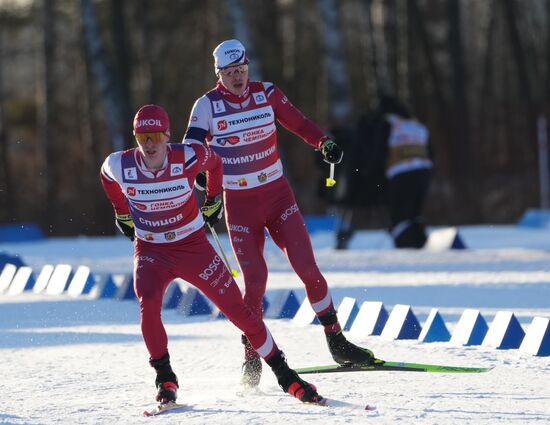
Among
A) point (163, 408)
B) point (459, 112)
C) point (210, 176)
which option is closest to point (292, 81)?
point (459, 112)

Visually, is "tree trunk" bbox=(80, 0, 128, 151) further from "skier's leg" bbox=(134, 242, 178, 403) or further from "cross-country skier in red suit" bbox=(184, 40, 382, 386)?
"skier's leg" bbox=(134, 242, 178, 403)

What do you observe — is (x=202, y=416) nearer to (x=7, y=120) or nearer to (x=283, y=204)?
(x=283, y=204)

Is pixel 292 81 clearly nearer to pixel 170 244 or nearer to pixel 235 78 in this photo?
pixel 235 78

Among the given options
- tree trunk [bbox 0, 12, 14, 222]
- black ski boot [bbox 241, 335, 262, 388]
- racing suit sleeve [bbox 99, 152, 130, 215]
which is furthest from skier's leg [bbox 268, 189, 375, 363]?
tree trunk [bbox 0, 12, 14, 222]

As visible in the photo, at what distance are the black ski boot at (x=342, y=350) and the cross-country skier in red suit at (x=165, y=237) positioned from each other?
0.78 m

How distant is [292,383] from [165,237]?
3.27 ft

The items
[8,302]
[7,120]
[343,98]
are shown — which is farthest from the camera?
[7,120]

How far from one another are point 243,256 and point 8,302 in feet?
15.7

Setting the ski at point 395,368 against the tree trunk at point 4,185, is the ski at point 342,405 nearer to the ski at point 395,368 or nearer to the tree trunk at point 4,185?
the ski at point 395,368

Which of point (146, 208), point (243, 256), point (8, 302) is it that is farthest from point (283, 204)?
point (8, 302)

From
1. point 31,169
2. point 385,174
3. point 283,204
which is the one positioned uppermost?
point 283,204

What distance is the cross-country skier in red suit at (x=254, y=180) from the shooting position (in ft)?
23.5

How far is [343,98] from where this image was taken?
2217 centimetres

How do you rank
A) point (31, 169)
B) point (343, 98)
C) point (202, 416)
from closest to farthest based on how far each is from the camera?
point (202, 416)
point (343, 98)
point (31, 169)
